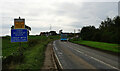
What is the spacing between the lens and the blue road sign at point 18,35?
558 inches

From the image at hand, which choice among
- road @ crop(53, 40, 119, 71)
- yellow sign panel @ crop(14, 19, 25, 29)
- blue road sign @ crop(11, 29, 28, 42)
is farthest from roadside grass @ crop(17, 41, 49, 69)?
yellow sign panel @ crop(14, 19, 25, 29)

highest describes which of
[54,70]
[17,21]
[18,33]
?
[17,21]

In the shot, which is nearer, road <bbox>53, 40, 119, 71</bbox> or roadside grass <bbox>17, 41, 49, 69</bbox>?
roadside grass <bbox>17, 41, 49, 69</bbox>

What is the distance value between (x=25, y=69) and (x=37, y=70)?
3.05 feet

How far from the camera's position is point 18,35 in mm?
14336

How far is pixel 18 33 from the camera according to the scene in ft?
47.1

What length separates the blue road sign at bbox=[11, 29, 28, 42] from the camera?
14172mm

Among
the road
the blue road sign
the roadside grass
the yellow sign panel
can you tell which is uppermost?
the yellow sign panel

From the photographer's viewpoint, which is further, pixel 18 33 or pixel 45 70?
pixel 18 33

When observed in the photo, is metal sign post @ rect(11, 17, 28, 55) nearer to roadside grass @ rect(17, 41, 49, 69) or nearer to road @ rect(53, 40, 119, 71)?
roadside grass @ rect(17, 41, 49, 69)

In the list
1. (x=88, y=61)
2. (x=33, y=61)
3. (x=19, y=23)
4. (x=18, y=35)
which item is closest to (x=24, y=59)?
(x=33, y=61)

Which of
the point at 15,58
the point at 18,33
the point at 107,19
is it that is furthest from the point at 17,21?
the point at 107,19

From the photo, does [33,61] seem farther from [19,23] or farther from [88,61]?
[88,61]

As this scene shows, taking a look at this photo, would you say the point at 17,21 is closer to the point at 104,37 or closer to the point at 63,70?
the point at 63,70
